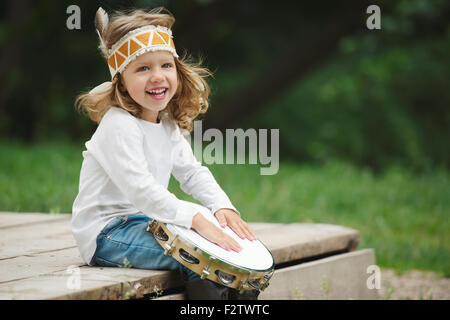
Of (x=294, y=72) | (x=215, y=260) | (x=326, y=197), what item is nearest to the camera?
(x=215, y=260)

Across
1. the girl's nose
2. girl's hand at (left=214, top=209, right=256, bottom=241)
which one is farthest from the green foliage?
the girl's nose

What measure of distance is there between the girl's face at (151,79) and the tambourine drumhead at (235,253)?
490 millimetres

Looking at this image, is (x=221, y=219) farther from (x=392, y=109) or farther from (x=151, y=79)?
(x=392, y=109)

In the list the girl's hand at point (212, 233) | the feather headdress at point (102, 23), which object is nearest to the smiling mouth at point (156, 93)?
the feather headdress at point (102, 23)

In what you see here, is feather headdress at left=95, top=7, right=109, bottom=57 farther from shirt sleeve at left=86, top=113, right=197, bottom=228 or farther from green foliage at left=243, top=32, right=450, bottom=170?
green foliage at left=243, top=32, right=450, bottom=170

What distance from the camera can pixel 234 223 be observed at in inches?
105

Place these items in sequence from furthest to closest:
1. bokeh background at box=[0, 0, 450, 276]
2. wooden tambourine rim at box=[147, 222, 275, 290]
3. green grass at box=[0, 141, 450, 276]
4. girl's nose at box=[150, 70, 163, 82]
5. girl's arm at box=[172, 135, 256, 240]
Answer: bokeh background at box=[0, 0, 450, 276], green grass at box=[0, 141, 450, 276], girl's arm at box=[172, 135, 256, 240], girl's nose at box=[150, 70, 163, 82], wooden tambourine rim at box=[147, 222, 275, 290]

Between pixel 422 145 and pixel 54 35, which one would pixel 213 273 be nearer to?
pixel 422 145

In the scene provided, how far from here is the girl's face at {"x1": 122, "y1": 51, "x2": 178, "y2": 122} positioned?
2596 millimetres

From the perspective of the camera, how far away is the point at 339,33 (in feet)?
30.7

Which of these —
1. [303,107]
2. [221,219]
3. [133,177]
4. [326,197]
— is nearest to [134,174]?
[133,177]

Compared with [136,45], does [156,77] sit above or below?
below

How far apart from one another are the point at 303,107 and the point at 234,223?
28.5 feet

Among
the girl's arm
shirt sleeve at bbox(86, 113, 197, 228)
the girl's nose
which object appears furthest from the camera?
the girl's arm
